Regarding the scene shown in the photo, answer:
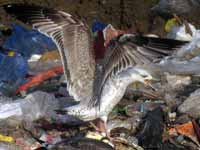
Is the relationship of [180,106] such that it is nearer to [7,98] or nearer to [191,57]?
[191,57]

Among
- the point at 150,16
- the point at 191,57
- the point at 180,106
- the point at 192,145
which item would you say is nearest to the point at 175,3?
the point at 150,16

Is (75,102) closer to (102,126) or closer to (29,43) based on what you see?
(102,126)

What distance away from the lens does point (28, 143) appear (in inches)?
210

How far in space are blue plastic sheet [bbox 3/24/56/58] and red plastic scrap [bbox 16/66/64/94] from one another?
1.58 ft

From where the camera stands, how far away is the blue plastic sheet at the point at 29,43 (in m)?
7.30

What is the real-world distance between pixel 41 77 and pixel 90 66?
1607 mm

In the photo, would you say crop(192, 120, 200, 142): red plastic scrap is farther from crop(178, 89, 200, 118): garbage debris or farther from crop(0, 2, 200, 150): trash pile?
crop(178, 89, 200, 118): garbage debris

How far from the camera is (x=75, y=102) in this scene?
5.90 metres

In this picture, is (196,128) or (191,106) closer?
(196,128)

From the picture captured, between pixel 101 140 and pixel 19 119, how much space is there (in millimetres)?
920

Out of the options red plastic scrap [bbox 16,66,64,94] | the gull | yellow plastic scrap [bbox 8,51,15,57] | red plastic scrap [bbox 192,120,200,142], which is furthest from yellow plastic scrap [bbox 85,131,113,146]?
yellow plastic scrap [bbox 8,51,15,57]

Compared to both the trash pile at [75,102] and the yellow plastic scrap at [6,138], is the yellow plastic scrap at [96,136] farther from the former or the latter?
the yellow plastic scrap at [6,138]

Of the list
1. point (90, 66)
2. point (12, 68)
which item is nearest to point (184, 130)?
point (90, 66)

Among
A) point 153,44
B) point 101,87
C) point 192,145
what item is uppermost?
point 153,44
